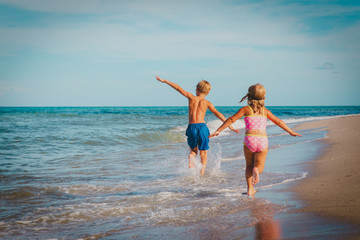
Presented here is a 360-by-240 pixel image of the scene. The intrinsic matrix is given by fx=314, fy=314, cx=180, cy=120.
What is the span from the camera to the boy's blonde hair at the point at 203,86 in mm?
6252

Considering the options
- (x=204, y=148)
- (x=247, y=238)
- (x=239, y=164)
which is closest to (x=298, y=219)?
(x=247, y=238)

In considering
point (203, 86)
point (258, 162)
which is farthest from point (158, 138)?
point (258, 162)

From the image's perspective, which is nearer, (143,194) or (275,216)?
(275,216)

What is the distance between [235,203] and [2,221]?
9.39 ft

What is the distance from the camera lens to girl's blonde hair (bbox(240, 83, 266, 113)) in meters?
4.17

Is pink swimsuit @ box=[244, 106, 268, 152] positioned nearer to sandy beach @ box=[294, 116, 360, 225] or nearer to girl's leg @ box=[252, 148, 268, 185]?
girl's leg @ box=[252, 148, 268, 185]

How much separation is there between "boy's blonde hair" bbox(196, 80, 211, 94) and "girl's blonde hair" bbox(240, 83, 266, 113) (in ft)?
6.81

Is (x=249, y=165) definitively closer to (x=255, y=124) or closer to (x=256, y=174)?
(x=256, y=174)

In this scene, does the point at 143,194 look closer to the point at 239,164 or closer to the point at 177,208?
the point at 177,208

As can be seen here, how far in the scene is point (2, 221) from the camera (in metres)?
3.78

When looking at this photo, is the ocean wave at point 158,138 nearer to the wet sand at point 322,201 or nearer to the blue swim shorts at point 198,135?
the blue swim shorts at point 198,135

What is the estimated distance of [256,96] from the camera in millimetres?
4180

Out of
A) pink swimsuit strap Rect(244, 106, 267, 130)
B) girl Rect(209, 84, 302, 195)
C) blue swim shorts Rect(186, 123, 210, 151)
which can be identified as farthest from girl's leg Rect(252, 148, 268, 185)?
blue swim shorts Rect(186, 123, 210, 151)

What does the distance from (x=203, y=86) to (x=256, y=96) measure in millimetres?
2183
